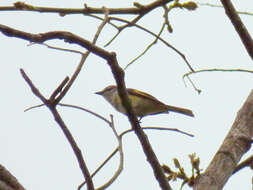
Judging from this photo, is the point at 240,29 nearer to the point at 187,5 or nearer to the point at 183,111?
the point at 187,5

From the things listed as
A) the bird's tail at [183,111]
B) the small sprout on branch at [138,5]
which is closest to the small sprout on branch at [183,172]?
the small sprout on branch at [138,5]

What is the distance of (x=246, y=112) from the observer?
13.3ft

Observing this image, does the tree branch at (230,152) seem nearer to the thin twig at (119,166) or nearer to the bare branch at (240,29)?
the bare branch at (240,29)

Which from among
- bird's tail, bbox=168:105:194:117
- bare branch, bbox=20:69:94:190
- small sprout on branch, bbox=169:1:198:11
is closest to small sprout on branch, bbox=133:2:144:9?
small sprout on branch, bbox=169:1:198:11

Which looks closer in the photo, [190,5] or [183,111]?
[190,5]

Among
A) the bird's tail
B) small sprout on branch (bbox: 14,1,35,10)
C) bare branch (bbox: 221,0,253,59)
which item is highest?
the bird's tail

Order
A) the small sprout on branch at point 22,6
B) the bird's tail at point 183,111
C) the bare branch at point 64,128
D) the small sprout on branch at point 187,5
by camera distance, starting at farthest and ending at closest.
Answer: the bird's tail at point 183,111 → the small sprout on branch at point 187,5 → the small sprout on branch at point 22,6 → the bare branch at point 64,128

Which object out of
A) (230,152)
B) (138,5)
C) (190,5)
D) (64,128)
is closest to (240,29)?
(190,5)

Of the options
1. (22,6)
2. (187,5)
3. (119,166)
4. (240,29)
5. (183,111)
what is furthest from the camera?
(183,111)

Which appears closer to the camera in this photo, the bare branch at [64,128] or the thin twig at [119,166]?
the bare branch at [64,128]

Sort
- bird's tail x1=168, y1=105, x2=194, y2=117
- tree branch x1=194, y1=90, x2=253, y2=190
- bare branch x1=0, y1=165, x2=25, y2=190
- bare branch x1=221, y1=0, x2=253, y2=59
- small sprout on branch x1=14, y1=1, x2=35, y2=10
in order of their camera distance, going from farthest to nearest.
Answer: bird's tail x1=168, y1=105, x2=194, y2=117 < bare branch x1=221, y1=0, x2=253, y2=59 < tree branch x1=194, y1=90, x2=253, y2=190 < small sprout on branch x1=14, y1=1, x2=35, y2=10 < bare branch x1=0, y1=165, x2=25, y2=190

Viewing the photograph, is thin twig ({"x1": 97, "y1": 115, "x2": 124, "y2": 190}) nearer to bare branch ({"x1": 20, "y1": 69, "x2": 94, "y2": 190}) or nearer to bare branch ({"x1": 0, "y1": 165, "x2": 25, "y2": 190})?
bare branch ({"x1": 20, "y1": 69, "x2": 94, "y2": 190})

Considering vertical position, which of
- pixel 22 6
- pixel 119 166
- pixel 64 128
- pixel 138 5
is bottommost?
pixel 119 166

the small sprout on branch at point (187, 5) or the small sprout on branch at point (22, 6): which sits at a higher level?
the small sprout on branch at point (187, 5)
